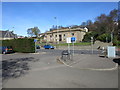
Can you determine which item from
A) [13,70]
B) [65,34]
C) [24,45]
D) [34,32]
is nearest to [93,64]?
[13,70]

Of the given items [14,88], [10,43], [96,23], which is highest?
[96,23]

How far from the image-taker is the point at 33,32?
92938 millimetres

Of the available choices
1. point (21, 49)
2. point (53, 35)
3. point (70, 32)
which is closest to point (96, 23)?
point (70, 32)

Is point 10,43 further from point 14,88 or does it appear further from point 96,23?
point 96,23

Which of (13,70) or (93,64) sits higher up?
(93,64)

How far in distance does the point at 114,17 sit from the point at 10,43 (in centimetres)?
4351

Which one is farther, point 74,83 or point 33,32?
point 33,32

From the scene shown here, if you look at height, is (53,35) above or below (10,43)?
above

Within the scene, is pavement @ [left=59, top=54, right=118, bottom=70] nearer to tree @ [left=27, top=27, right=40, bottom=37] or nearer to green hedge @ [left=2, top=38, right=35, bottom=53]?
green hedge @ [left=2, top=38, right=35, bottom=53]

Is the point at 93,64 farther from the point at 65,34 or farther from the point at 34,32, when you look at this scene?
the point at 34,32

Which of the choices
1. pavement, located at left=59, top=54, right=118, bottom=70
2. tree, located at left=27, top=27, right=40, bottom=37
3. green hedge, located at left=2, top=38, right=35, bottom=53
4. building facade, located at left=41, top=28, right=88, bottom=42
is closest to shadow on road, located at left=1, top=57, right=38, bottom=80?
pavement, located at left=59, top=54, right=118, bottom=70

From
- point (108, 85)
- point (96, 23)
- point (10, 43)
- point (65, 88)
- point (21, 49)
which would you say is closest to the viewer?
point (65, 88)

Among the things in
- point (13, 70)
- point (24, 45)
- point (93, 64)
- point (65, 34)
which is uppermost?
point (65, 34)

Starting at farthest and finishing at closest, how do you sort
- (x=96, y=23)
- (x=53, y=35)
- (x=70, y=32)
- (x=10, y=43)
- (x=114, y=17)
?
(x=53, y=35) → (x=70, y=32) → (x=96, y=23) → (x=114, y=17) → (x=10, y=43)
